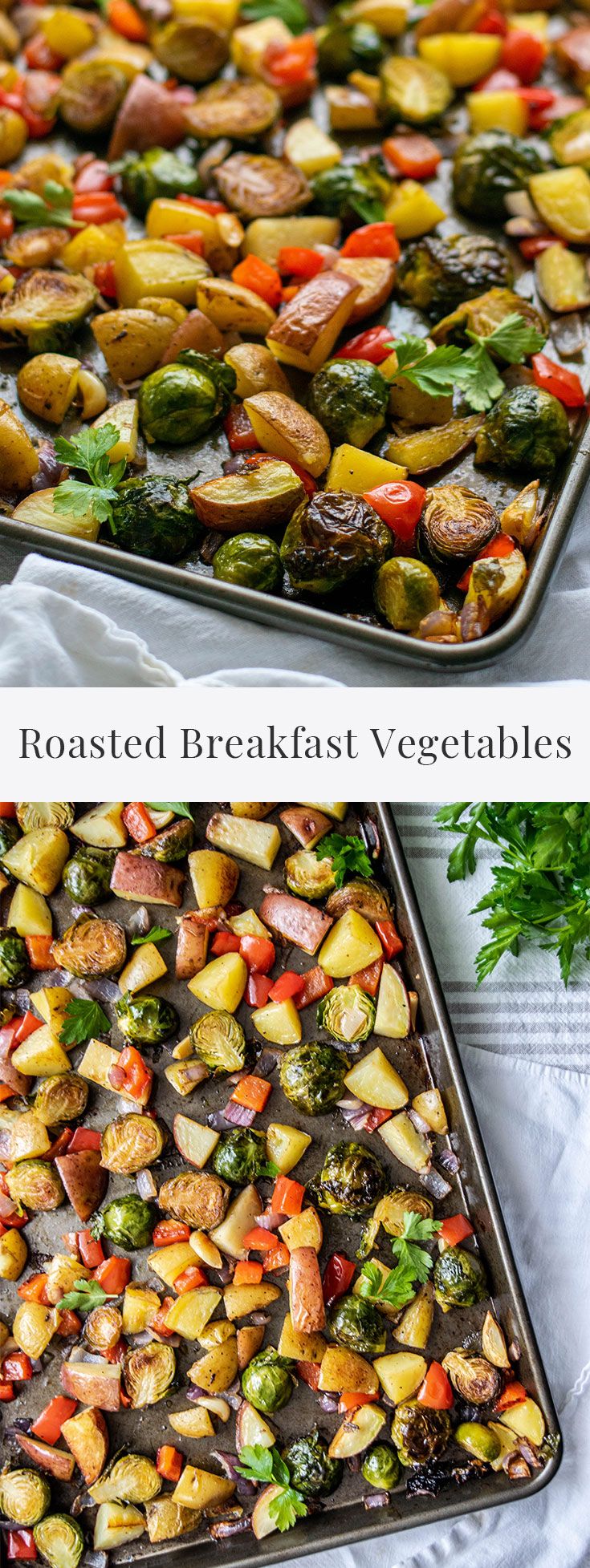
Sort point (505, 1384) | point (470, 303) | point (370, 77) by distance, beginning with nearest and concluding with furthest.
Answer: point (505, 1384)
point (470, 303)
point (370, 77)

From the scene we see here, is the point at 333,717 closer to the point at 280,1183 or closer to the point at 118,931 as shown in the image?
the point at 118,931

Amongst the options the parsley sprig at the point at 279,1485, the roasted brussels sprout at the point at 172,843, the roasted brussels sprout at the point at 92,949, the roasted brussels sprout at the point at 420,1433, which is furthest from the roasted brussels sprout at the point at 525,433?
the parsley sprig at the point at 279,1485

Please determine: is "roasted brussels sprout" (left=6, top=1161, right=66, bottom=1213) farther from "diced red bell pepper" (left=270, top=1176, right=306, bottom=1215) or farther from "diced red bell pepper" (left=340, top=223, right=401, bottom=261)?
"diced red bell pepper" (left=340, top=223, right=401, bottom=261)

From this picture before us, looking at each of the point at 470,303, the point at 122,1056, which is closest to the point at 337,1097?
the point at 122,1056

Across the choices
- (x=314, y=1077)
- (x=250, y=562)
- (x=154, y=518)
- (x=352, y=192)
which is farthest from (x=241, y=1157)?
(x=352, y=192)

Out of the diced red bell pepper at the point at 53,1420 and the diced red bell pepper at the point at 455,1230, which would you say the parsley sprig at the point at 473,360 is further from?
the diced red bell pepper at the point at 53,1420

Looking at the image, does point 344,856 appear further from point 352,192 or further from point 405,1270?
point 352,192
